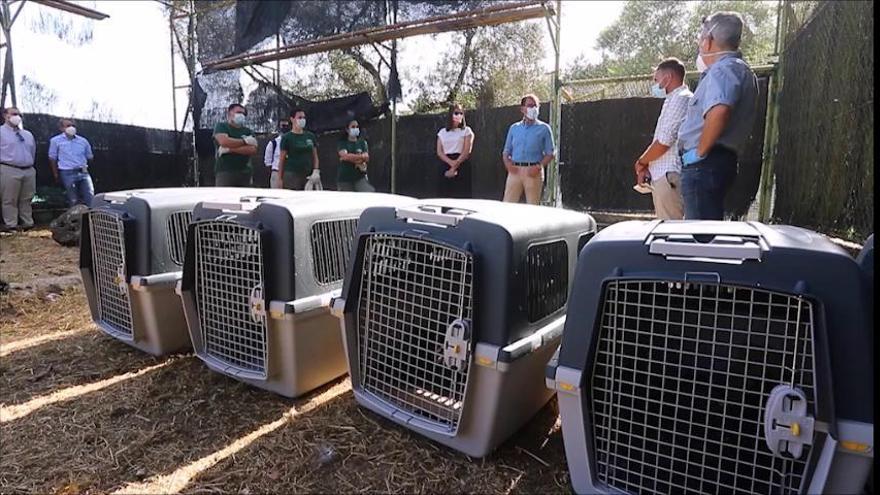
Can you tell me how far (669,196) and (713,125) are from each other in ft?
1.96

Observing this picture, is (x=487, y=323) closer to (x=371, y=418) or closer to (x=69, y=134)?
(x=371, y=418)

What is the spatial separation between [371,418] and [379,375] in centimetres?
15

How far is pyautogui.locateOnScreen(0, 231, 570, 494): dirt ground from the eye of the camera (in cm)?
143

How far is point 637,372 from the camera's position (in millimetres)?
1154

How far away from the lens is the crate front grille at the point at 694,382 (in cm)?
103

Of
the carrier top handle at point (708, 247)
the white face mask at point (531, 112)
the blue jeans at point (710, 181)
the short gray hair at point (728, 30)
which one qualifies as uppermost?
the short gray hair at point (728, 30)

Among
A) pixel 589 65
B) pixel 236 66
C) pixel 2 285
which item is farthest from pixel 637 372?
pixel 589 65

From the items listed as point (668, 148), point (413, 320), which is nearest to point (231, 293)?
point (413, 320)

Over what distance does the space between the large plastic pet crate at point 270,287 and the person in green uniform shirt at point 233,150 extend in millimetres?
2577

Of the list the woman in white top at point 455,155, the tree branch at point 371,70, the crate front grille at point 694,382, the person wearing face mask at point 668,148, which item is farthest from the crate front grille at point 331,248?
the tree branch at point 371,70

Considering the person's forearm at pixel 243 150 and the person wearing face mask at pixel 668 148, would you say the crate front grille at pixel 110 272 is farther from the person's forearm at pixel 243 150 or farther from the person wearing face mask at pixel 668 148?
the person wearing face mask at pixel 668 148

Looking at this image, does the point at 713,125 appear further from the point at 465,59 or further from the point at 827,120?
the point at 465,59

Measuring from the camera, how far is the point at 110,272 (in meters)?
2.34

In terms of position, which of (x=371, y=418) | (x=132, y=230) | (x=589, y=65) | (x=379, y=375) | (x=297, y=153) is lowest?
(x=371, y=418)
